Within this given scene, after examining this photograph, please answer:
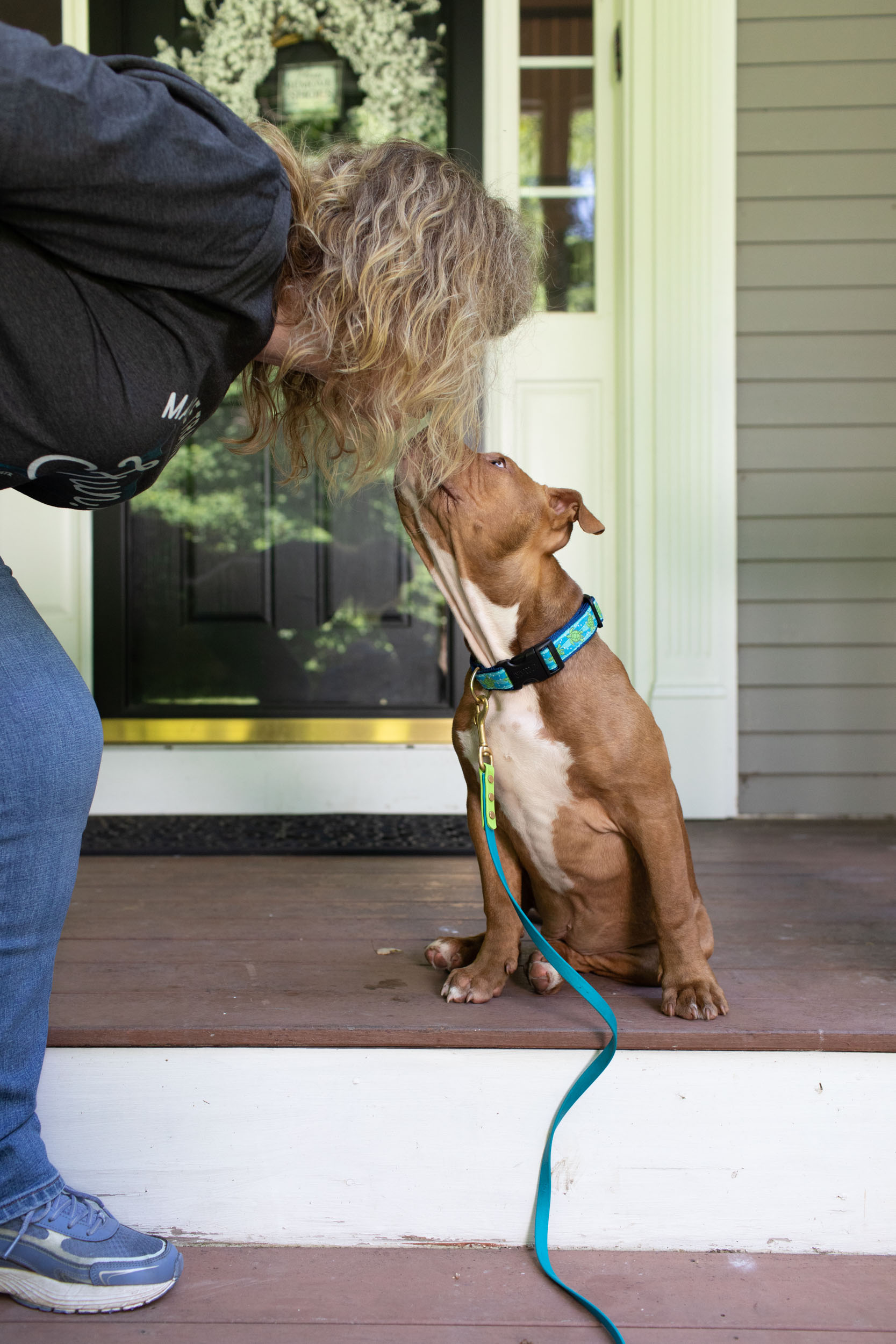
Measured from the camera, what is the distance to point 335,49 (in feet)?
10.6

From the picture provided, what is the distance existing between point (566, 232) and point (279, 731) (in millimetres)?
1829

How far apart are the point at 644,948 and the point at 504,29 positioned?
2.87m

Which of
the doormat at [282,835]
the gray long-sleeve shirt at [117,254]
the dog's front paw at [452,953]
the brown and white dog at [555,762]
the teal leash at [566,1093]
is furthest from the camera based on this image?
the doormat at [282,835]

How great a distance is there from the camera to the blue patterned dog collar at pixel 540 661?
1512mm

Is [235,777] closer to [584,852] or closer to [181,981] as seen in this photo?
[181,981]

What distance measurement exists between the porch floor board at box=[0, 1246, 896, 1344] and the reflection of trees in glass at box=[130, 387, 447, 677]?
6.77ft

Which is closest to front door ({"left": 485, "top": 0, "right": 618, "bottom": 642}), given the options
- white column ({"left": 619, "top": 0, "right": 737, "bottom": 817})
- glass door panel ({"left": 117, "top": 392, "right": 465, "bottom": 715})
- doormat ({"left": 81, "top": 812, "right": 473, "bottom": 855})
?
white column ({"left": 619, "top": 0, "right": 737, "bottom": 817})

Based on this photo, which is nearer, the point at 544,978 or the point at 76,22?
the point at 544,978

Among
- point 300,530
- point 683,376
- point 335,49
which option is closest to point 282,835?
point 300,530

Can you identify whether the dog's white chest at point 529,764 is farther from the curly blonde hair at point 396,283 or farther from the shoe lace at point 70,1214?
the shoe lace at point 70,1214

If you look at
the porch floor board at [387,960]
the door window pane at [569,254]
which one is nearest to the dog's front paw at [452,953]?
the porch floor board at [387,960]

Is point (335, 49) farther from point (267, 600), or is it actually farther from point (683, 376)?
point (267, 600)

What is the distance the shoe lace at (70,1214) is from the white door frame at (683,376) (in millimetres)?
2123

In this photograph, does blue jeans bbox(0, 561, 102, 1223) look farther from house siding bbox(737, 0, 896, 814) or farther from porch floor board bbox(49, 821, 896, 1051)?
house siding bbox(737, 0, 896, 814)
